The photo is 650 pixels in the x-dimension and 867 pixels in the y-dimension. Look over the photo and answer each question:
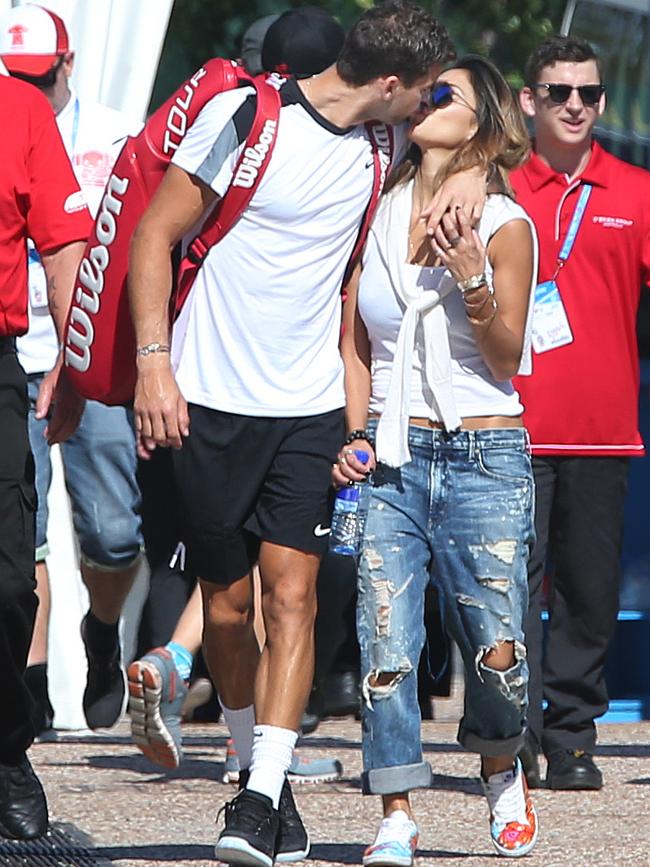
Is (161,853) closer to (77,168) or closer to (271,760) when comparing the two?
(271,760)

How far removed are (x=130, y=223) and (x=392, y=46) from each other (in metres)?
0.75

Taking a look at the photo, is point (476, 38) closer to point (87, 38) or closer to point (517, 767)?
point (87, 38)

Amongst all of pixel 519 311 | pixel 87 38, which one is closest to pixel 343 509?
pixel 519 311

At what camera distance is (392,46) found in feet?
15.9

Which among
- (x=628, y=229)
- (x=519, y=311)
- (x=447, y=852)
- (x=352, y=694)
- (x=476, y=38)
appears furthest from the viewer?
(x=476, y=38)

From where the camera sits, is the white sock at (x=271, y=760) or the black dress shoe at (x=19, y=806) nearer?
the white sock at (x=271, y=760)

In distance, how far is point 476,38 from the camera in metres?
12.9

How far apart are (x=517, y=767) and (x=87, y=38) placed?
3.64 meters

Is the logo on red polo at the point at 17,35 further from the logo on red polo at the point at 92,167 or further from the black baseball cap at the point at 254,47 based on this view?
the black baseball cap at the point at 254,47

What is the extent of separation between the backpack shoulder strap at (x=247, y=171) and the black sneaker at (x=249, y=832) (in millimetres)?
1263

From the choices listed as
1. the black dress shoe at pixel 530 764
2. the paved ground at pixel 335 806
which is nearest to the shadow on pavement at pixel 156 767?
the paved ground at pixel 335 806

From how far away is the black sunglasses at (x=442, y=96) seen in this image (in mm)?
4945

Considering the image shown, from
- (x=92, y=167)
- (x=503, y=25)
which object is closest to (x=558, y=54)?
(x=92, y=167)

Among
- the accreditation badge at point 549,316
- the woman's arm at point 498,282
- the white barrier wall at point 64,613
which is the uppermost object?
the woman's arm at point 498,282
